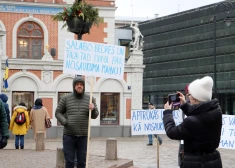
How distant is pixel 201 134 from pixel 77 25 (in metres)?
8.47

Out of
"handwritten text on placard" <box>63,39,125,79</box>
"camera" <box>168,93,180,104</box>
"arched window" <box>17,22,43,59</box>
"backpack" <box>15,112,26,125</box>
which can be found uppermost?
"arched window" <box>17,22,43,59</box>

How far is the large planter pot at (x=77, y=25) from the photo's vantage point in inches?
566

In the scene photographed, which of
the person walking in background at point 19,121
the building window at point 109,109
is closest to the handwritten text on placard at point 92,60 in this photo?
the person walking in background at point 19,121

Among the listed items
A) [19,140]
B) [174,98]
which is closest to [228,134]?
[174,98]

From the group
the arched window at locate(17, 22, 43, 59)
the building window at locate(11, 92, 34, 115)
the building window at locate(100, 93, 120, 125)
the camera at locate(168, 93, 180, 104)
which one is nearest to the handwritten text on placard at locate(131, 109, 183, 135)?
the camera at locate(168, 93, 180, 104)

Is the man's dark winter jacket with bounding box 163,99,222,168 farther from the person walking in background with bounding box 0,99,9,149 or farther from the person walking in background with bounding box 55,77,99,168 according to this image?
the person walking in background with bounding box 55,77,99,168

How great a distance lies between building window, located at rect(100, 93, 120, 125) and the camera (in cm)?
3209

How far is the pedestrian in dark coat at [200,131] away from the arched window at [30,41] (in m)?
Answer: 26.3

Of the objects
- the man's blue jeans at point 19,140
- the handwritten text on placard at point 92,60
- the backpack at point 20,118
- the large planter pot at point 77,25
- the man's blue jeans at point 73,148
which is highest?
the large planter pot at point 77,25

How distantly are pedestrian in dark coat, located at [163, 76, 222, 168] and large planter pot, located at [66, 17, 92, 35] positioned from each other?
8.19 meters

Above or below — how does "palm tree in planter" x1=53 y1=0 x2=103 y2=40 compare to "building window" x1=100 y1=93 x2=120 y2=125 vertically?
above

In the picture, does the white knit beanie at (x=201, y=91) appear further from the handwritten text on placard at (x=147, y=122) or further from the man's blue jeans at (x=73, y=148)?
the handwritten text on placard at (x=147, y=122)

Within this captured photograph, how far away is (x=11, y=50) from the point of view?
31812 millimetres

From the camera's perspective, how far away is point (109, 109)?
32188 millimetres
